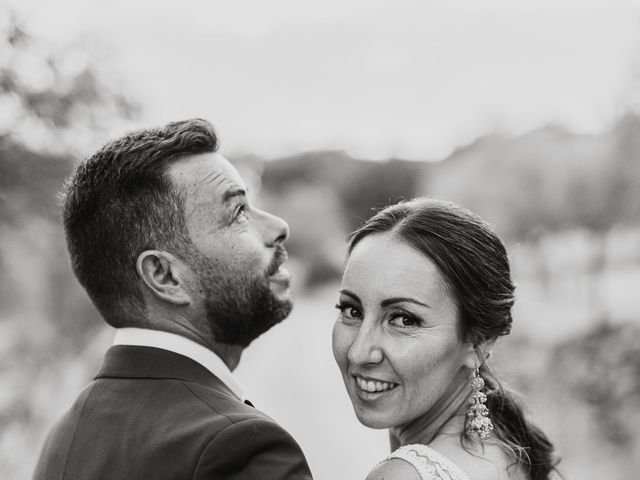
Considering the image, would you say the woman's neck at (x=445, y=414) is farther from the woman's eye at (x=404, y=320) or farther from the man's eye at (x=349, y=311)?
the man's eye at (x=349, y=311)

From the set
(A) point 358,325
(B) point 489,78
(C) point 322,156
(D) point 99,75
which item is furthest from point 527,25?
(A) point 358,325

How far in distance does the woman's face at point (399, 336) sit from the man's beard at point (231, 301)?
0.39m

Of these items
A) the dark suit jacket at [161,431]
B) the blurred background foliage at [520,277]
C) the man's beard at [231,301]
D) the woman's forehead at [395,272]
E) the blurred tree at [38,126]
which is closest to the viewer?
the dark suit jacket at [161,431]

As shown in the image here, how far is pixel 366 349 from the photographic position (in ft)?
7.64

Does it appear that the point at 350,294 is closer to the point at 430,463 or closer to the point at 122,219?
the point at 430,463

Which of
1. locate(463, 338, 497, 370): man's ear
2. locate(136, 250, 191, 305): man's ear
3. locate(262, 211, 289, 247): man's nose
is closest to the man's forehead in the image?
locate(262, 211, 289, 247): man's nose

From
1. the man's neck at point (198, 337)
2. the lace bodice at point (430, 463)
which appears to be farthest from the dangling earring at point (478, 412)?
the man's neck at point (198, 337)

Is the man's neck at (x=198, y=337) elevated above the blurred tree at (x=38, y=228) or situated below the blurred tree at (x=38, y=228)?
below

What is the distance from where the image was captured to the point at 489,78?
8.88 metres

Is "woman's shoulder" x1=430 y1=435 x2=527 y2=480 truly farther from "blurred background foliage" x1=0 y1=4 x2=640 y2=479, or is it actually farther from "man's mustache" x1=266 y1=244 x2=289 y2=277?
"blurred background foliage" x1=0 y1=4 x2=640 y2=479

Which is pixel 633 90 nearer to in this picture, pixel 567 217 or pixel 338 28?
pixel 567 217

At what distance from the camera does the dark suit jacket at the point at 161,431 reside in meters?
1.97

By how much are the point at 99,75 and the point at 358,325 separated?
3610mm

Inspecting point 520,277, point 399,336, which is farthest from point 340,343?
A: point 520,277
